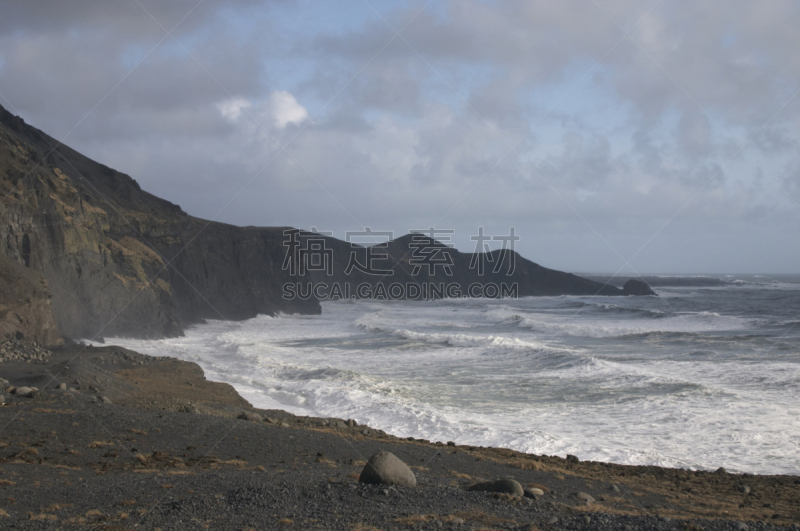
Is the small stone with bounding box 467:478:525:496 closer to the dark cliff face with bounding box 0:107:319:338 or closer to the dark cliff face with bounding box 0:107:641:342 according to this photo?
the dark cliff face with bounding box 0:107:641:342

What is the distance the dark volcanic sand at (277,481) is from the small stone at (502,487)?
23cm

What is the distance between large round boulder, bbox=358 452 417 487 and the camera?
695 centimetres

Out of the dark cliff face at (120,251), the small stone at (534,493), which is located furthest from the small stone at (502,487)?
the dark cliff face at (120,251)

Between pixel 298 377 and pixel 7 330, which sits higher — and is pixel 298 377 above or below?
below

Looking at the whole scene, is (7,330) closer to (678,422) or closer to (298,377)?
(298,377)

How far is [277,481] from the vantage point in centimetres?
705

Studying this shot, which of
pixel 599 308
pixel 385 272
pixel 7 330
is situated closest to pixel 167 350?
pixel 7 330

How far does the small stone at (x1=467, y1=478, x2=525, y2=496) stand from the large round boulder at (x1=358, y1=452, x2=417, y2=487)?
85cm

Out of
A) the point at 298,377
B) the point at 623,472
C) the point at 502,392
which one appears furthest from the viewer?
the point at 298,377

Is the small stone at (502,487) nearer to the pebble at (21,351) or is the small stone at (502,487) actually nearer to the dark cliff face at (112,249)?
the pebble at (21,351)

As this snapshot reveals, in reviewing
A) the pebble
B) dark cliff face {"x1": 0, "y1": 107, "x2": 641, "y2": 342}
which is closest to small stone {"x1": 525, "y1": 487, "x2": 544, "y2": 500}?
the pebble

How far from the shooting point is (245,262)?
151 feet

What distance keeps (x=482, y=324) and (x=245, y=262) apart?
20277 millimetres

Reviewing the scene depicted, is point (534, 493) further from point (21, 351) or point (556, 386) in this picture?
point (21, 351)
